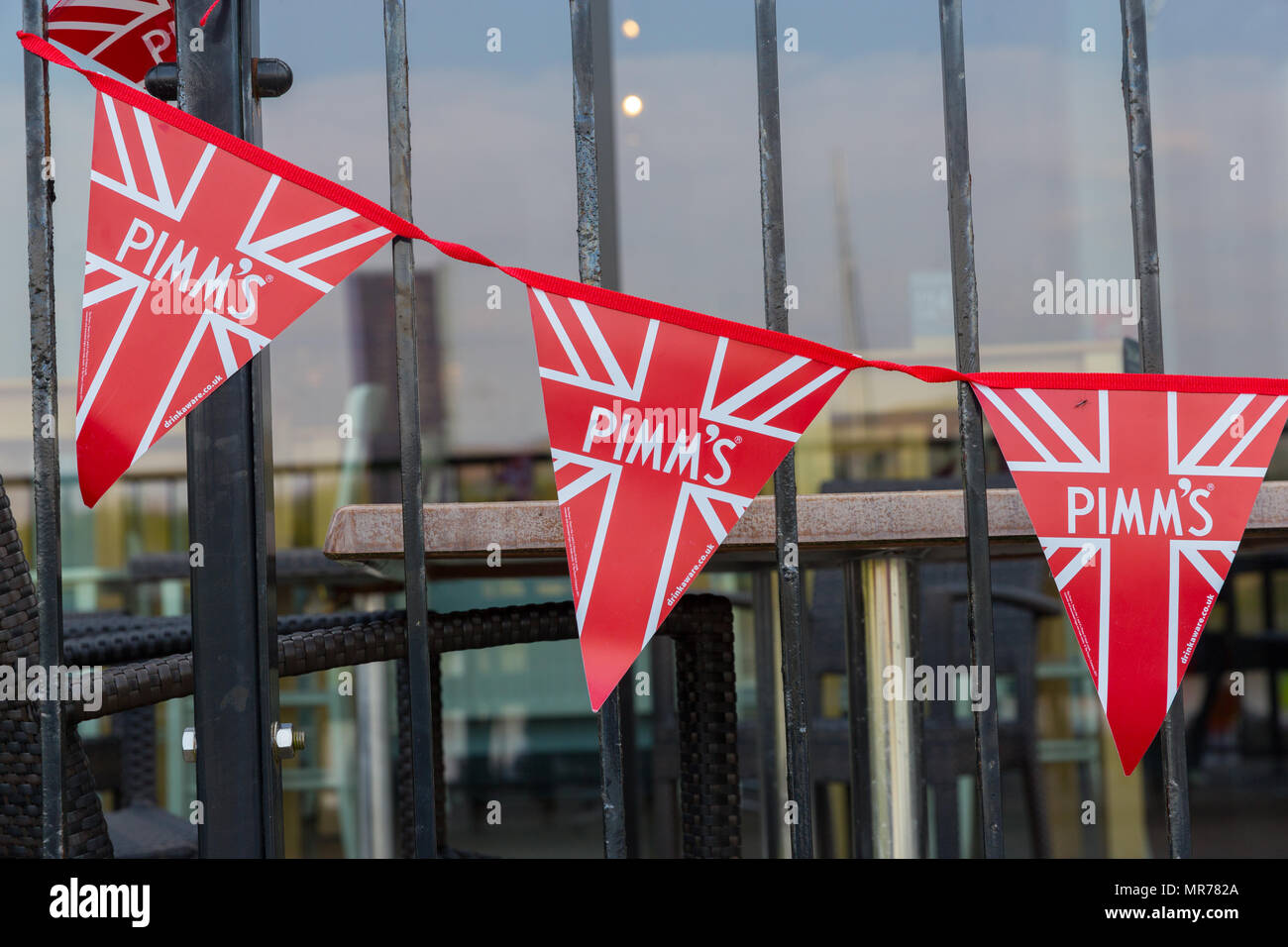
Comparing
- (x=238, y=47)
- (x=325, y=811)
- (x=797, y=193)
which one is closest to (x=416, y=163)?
(x=797, y=193)

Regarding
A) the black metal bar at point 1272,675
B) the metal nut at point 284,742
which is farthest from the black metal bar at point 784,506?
the black metal bar at point 1272,675

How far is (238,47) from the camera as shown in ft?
3.10

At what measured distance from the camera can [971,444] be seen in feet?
3.07

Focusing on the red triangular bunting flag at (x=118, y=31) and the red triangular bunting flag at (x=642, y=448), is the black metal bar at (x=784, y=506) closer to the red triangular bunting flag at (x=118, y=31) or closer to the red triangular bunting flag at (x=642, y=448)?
the red triangular bunting flag at (x=642, y=448)

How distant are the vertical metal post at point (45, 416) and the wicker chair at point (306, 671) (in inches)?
0.6

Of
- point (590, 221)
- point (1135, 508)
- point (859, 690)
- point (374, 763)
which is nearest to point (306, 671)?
point (590, 221)

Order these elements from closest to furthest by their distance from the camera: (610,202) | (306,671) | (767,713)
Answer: (306,671) → (767,713) → (610,202)

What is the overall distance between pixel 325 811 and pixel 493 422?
1.13 meters

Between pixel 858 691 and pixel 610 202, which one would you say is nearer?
pixel 858 691

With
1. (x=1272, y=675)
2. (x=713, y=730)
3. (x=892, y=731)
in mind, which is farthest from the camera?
(x=1272, y=675)

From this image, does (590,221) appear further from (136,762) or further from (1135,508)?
(136,762)

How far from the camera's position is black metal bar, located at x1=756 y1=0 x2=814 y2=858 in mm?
916

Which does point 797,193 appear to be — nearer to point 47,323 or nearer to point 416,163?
point 416,163

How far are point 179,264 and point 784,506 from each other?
0.53m
